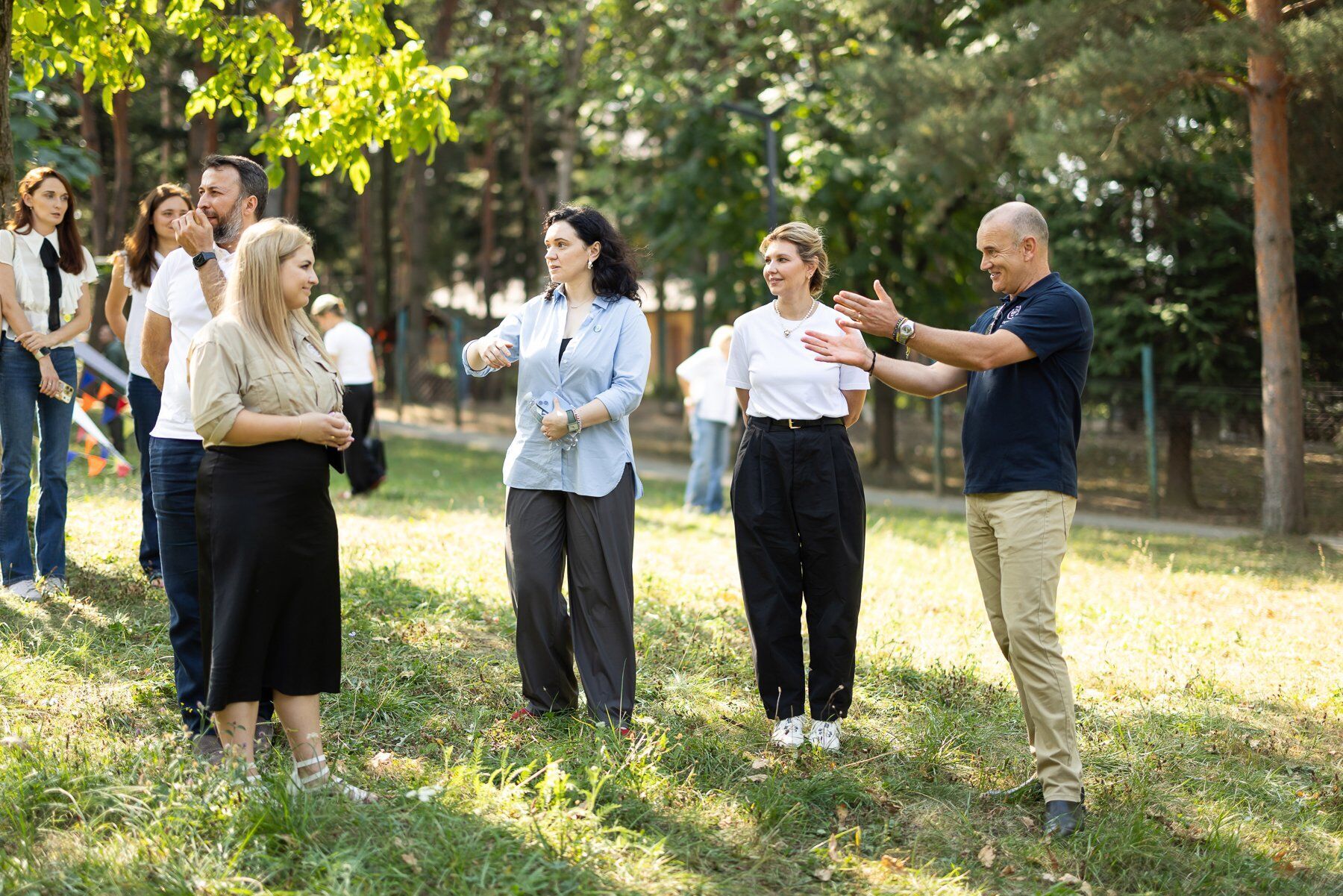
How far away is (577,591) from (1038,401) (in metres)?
2.01

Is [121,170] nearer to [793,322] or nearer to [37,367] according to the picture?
[37,367]

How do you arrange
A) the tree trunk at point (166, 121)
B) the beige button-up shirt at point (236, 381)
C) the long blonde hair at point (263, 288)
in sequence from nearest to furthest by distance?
the beige button-up shirt at point (236, 381)
the long blonde hair at point (263, 288)
the tree trunk at point (166, 121)

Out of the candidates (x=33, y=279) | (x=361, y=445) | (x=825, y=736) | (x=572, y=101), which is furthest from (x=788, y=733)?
(x=572, y=101)

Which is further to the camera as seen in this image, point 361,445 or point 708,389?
point 708,389

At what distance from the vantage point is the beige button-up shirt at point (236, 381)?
3648 millimetres

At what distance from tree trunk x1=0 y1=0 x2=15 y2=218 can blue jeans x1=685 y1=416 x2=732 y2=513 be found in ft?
23.8

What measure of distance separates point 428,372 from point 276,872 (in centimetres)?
2651

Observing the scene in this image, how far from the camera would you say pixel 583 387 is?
15.9 ft

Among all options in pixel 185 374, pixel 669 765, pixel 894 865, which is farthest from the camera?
pixel 669 765

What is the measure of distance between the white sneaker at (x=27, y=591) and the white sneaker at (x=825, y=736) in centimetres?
389

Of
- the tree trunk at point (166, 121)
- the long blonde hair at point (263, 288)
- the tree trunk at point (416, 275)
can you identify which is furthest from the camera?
the tree trunk at point (416, 275)

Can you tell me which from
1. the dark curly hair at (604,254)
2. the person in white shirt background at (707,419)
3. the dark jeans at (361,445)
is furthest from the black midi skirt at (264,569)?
the person in white shirt background at (707,419)

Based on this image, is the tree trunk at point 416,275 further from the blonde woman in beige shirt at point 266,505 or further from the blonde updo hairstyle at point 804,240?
the blonde woman in beige shirt at point 266,505

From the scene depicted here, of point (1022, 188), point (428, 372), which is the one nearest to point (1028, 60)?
point (1022, 188)
